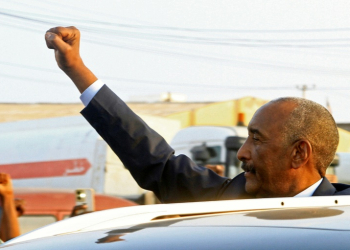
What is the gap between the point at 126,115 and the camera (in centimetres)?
315

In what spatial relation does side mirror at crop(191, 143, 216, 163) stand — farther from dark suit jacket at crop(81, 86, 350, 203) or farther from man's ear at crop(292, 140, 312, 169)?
man's ear at crop(292, 140, 312, 169)

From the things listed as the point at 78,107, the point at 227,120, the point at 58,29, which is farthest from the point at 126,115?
the point at 78,107

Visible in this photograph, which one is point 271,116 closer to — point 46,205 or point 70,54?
point 70,54

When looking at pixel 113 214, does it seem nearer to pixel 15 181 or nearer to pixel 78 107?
pixel 15 181

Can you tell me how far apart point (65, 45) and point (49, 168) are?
1247 cm

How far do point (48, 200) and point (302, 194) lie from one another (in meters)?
6.33

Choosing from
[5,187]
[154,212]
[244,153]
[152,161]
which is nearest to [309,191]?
[244,153]

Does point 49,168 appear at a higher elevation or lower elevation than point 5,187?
higher

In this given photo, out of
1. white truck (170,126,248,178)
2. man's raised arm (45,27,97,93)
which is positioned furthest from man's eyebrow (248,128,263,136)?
white truck (170,126,248,178)

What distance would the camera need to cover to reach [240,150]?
2971 millimetres

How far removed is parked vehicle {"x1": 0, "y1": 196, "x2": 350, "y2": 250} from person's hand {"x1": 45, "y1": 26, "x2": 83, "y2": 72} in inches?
47.6

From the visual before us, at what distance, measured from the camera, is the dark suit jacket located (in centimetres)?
304

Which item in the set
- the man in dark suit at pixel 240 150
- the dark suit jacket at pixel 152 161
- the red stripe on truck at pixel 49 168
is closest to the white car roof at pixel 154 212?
the man in dark suit at pixel 240 150

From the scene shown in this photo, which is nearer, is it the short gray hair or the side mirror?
the short gray hair
